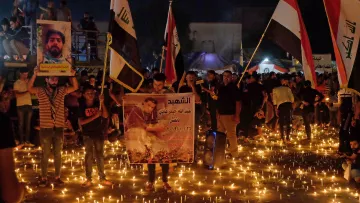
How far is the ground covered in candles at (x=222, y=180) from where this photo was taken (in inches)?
355

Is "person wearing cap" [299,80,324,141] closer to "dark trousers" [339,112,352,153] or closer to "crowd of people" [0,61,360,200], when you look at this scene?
"crowd of people" [0,61,360,200]

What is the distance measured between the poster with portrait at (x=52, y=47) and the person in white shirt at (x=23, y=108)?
473 cm

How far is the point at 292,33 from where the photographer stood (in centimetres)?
1195

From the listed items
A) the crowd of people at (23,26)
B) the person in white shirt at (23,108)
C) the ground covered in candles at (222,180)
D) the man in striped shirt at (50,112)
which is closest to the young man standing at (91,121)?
the man in striped shirt at (50,112)

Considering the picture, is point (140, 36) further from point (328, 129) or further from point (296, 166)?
point (296, 166)

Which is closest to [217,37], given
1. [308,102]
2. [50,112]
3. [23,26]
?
[23,26]

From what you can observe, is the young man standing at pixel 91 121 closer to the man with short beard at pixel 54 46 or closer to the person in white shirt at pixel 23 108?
the man with short beard at pixel 54 46

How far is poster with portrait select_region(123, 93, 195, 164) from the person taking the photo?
360 inches

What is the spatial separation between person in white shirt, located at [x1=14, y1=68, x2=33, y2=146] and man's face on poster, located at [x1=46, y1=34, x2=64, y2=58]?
472cm

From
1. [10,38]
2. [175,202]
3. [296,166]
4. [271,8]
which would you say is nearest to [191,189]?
[175,202]

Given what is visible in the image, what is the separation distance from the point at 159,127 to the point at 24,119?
6183 mm

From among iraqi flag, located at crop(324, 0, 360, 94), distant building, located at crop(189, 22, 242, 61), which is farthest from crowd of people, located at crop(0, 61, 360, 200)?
distant building, located at crop(189, 22, 242, 61)

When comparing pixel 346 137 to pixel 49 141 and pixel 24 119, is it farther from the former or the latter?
pixel 24 119

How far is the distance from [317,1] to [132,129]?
43233 mm
